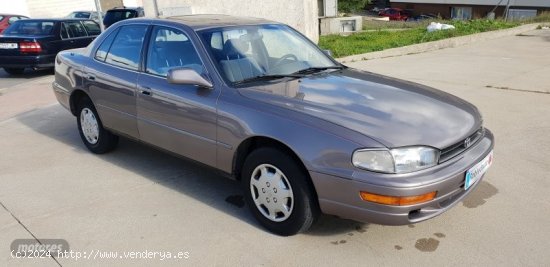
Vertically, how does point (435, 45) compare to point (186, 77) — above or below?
below

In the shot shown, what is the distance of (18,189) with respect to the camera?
4.22 meters

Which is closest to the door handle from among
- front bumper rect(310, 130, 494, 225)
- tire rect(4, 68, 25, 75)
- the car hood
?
the car hood

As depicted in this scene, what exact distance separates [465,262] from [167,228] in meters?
2.09

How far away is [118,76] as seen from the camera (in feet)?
14.3

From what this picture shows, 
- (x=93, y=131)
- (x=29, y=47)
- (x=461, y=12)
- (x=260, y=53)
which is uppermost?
(x=260, y=53)

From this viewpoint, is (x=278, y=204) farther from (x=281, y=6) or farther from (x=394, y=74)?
(x=281, y=6)

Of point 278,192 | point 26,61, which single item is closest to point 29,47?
point 26,61

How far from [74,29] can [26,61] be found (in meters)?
1.61

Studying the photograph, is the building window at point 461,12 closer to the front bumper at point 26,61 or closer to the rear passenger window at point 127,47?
the front bumper at point 26,61

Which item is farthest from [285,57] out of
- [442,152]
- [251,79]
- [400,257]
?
[400,257]

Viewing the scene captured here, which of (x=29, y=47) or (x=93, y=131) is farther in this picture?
(x=29, y=47)

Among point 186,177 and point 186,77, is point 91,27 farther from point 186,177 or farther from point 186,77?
point 186,77

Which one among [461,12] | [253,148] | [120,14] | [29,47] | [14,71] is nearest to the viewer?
[253,148]

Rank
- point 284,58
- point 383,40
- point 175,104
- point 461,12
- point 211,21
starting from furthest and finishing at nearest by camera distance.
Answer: point 461,12 → point 383,40 → point 211,21 → point 284,58 → point 175,104
